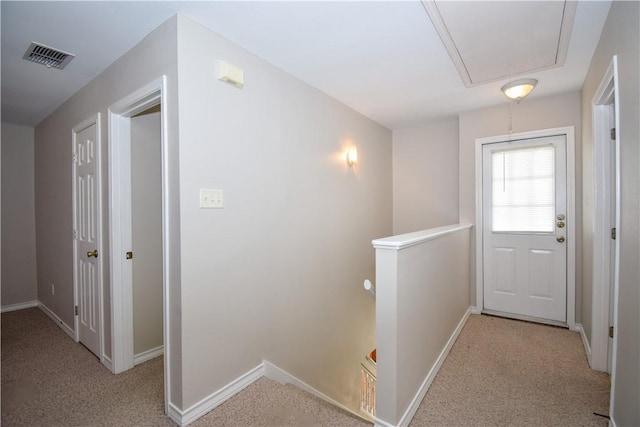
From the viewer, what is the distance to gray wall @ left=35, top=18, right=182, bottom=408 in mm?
1740

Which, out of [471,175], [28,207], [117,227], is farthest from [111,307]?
[471,175]

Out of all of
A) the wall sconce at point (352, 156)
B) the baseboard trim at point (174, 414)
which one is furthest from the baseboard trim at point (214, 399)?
the wall sconce at point (352, 156)

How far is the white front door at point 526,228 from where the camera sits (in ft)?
10.3

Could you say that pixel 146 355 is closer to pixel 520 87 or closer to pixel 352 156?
pixel 352 156

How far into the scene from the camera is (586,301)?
8.82 ft

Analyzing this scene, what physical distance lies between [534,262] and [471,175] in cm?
118

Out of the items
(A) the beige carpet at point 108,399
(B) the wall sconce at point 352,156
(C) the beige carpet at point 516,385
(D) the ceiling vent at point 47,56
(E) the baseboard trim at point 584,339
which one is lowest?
(C) the beige carpet at point 516,385

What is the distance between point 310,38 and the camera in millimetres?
2021

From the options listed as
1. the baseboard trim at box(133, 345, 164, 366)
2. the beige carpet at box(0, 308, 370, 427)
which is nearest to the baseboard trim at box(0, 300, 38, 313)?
the beige carpet at box(0, 308, 370, 427)

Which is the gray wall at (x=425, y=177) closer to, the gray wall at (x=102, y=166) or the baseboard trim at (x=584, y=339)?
the baseboard trim at (x=584, y=339)

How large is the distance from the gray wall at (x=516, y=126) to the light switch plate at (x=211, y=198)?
2976 mm

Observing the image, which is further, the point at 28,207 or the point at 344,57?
the point at 28,207

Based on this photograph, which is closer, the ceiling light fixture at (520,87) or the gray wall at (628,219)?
the gray wall at (628,219)

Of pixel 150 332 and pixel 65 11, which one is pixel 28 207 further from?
pixel 65 11
